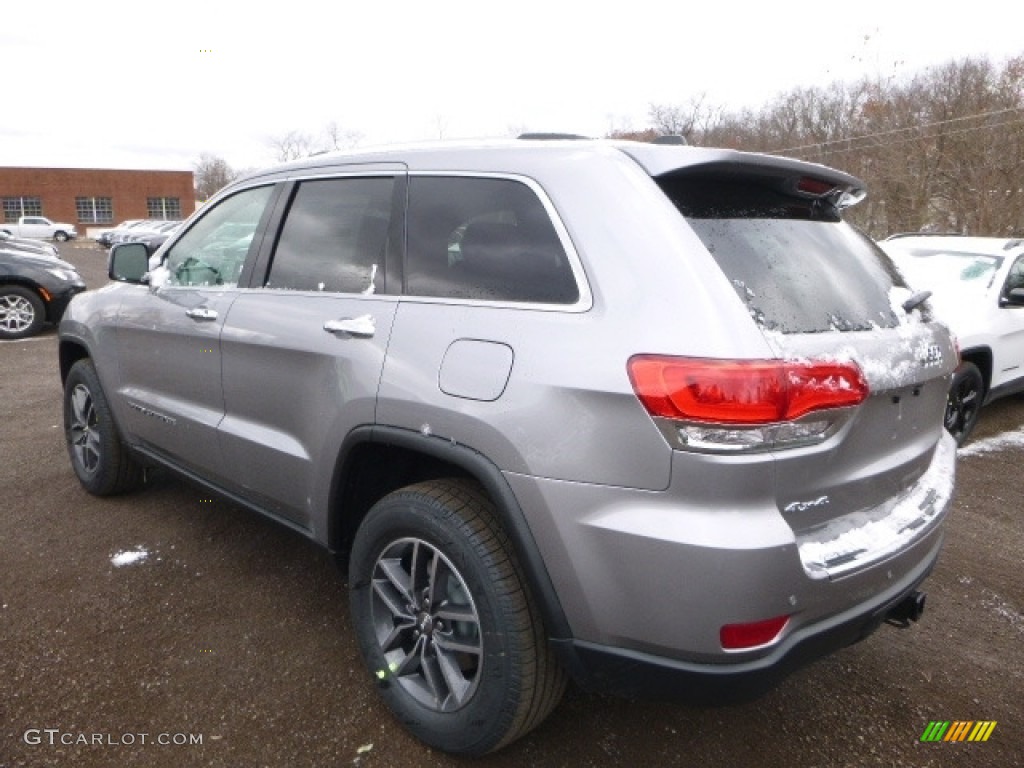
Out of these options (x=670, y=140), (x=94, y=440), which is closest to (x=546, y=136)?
(x=670, y=140)

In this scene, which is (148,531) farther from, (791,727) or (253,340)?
(791,727)

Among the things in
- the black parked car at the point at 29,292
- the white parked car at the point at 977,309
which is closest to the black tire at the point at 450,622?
the white parked car at the point at 977,309

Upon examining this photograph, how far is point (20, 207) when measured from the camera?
203 feet

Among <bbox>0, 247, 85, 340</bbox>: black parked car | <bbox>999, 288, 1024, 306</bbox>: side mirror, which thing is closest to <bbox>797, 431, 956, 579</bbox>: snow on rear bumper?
<bbox>999, 288, 1024, 306</bbox>: side mirror

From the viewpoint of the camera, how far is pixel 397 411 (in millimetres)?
2205

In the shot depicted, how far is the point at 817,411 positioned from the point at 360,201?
5.71 feet

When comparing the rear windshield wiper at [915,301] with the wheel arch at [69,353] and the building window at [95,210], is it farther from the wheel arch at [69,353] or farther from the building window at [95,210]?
the building window at [95,210]

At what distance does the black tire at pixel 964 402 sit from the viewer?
538 centimetres

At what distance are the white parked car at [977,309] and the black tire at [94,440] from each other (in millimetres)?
4922

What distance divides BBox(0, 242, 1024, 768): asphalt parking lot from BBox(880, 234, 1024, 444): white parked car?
1928 millimetres

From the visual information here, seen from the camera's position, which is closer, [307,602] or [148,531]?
[307,602]

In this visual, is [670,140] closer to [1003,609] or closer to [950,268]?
[1003,609]

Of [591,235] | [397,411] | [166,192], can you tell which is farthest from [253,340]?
[166,192]

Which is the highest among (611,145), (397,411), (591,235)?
(611,145)
